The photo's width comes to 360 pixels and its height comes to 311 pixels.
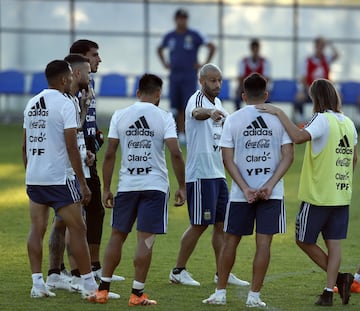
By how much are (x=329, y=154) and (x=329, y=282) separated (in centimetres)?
100

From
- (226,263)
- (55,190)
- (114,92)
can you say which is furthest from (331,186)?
(114,92)

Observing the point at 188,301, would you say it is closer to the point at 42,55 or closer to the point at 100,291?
the point at 100,291

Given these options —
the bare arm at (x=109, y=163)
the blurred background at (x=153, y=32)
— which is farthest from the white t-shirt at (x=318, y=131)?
the blurred background at (x=153, y=32)

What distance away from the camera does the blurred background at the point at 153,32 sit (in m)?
28.1

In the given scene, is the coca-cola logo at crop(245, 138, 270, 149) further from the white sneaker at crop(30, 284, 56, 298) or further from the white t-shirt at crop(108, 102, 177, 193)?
the white sneaker at crop(30, 284, 56, 298)

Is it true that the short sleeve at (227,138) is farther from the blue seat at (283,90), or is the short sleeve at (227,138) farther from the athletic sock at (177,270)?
the blue seat at (283,90)

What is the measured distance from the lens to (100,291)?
862 centimetres

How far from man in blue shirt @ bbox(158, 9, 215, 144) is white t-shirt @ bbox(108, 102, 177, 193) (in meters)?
12.3

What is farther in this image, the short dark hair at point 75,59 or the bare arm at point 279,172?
the short dark hair at point 75,59

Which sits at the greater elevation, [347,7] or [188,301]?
[347,7]

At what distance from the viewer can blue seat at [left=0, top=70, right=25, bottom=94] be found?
26656 millimetres

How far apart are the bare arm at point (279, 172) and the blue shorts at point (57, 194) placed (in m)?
1.45

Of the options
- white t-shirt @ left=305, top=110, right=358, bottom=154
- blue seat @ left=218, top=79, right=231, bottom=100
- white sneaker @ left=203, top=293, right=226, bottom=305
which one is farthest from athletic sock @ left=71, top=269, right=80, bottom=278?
blue seat @ left=218, top=79, right=231, bottom=100

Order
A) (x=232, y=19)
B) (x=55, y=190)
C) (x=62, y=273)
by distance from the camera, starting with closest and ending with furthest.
Answer: (x=55, y=190) < (x=62, y=273) < (x=232, y=19)
